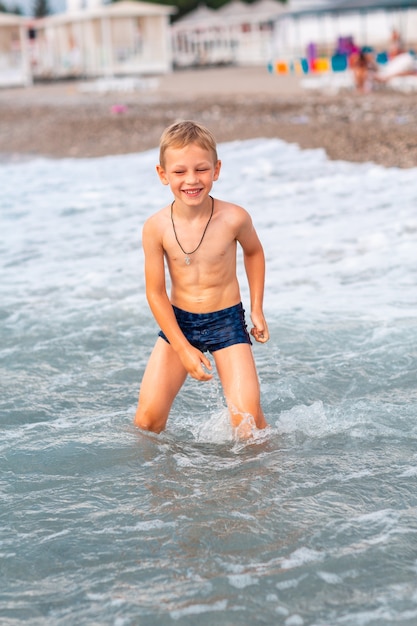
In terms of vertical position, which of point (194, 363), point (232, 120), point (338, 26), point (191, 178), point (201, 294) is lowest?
point (194, 363)

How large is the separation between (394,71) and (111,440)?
21.5 metres

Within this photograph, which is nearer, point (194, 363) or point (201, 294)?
point (194, 363)

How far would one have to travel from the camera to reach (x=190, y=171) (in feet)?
12.5

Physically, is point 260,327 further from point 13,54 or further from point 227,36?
point 227,36

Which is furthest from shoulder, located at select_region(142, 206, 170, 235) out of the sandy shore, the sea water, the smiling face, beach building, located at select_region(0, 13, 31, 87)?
beach building, located at select_region(0, 13, 31, 87)

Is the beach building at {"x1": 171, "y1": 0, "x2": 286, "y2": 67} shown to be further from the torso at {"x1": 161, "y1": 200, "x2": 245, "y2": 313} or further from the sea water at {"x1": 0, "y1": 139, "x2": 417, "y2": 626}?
the torso at {"x1": 161, "y1": 200, "x2": 245, "y2": 313}

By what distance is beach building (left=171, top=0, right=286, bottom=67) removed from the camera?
47094mm

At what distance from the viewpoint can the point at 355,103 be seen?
A: 1967cm

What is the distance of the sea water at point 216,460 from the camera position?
119 inches

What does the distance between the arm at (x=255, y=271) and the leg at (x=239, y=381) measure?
4.5 inches

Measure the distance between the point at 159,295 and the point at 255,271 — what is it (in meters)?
0.48

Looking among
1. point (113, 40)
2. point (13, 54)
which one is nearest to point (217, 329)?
point (113, 40)

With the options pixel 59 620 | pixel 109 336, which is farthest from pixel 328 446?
pixel 109 336

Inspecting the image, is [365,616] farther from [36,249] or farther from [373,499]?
[36,249]
